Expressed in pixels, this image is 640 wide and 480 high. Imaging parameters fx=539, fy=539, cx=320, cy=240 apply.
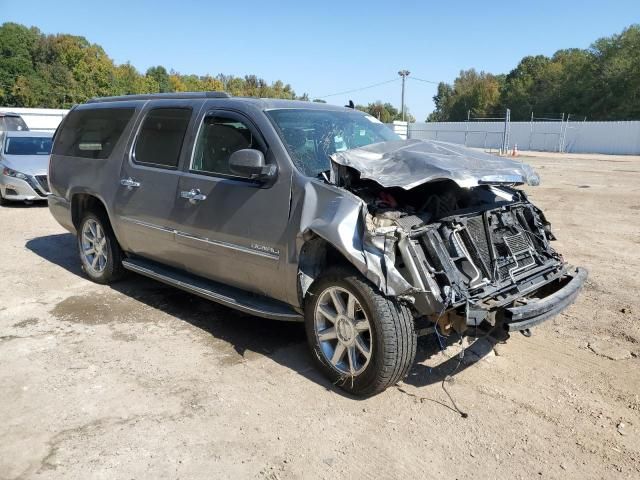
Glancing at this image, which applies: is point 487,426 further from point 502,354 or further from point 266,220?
point 266,220

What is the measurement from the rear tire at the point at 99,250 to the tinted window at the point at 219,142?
1.81 m

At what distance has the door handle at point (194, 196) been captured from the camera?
4.45m

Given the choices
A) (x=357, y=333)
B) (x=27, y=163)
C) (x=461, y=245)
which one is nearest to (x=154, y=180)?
(x=357, y=333)

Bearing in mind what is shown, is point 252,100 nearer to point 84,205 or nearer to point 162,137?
point 162,137

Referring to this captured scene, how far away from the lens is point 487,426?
326cm

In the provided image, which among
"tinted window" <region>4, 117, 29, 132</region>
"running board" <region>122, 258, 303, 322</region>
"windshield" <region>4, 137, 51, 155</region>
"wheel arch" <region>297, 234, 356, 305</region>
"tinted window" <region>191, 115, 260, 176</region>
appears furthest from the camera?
"tinted window" <region>4, 117, 29, 132</region>

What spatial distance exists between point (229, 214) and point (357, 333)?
1.42 metres

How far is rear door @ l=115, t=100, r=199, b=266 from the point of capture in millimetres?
4812

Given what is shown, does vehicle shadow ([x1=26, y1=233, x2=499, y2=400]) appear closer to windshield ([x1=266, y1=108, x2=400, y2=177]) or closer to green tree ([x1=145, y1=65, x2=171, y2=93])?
windshield ([x1=266, y1=108, x2=400, y2=177])

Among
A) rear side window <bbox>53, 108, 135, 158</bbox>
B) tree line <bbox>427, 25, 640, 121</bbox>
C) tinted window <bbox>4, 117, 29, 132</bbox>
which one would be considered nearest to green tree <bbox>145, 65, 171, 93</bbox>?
tree line <bbox>427, 25, 640, 121</bbox>

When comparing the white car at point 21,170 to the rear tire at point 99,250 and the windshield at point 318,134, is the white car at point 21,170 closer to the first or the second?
the rear tire at point 99,250

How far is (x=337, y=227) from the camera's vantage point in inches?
136

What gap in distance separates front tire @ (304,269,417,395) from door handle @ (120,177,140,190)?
237 cm

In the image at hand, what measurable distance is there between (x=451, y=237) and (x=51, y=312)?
3.96 meters
